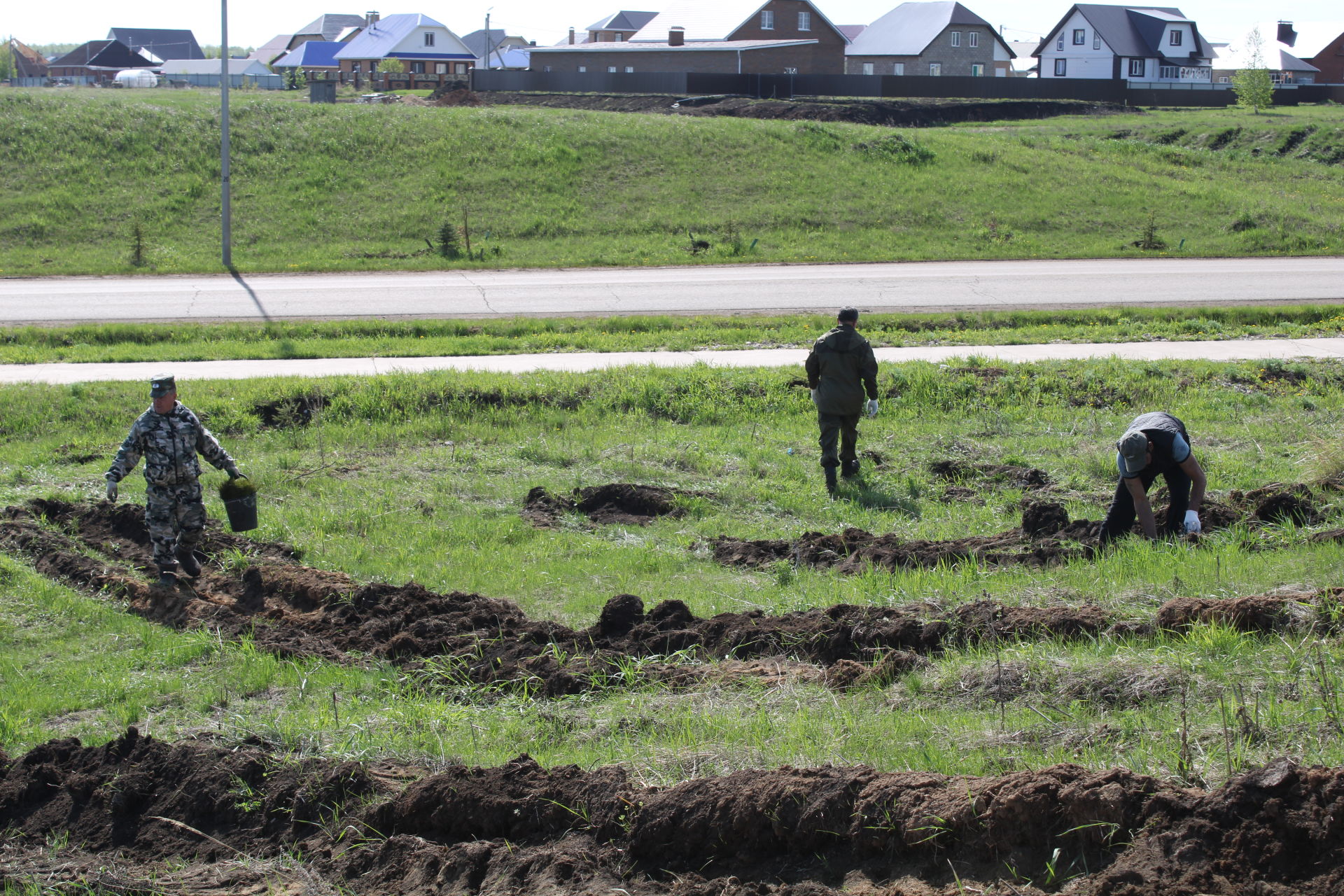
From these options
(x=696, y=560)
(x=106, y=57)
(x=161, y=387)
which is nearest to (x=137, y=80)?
(x=106, y=57)

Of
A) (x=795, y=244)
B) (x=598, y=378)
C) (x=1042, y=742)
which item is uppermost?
(x=795, y=244)

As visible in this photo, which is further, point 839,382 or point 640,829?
point 839,382

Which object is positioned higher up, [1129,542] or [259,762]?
[1129,542]

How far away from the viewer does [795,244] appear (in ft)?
98.9

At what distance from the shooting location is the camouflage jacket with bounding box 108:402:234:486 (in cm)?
841

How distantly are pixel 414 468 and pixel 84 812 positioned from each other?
22.4ft

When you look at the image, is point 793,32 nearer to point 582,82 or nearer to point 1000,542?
point 582,82

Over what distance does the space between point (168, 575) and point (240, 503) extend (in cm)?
78

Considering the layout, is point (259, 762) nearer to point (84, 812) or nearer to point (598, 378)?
point (84, 812)

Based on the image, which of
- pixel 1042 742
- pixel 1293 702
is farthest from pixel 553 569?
pixel 1293 702

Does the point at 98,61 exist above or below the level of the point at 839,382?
above

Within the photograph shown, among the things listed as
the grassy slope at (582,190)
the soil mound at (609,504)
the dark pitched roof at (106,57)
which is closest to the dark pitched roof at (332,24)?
the dark pitched roof at (106,57)

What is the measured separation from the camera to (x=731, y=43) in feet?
229

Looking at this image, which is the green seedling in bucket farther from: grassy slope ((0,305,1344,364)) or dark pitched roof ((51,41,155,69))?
dark pitched roof ((51,41,155,69))
